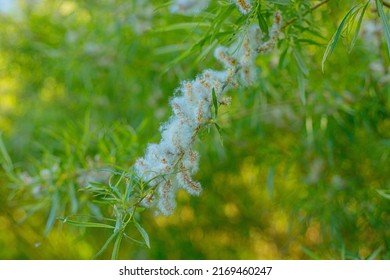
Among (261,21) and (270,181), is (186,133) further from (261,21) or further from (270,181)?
(270,181)

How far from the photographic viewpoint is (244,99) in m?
1.64

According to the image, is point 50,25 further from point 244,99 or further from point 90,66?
point 244,99

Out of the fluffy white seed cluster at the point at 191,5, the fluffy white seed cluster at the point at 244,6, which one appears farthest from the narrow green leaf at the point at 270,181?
the fluffy white seed cluster at the point at 244,6

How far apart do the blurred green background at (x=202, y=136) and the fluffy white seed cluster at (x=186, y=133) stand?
6cm

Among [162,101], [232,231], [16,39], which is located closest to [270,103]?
[162,101]

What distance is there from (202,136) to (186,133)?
5 centimetres

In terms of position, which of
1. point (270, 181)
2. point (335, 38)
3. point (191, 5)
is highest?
point (191, 5)

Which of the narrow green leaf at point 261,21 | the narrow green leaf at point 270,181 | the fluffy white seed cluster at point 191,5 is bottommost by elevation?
the narrow green leaf at point 270,181

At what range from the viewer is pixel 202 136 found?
89 cm

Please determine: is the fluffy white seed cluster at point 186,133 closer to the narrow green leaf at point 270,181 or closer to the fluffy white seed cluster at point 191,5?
the fluffy white seed cluster at point 191,5

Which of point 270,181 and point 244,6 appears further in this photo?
point 270,181

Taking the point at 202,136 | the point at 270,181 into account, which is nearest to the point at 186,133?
the point at 202,136

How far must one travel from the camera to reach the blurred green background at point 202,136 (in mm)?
1453

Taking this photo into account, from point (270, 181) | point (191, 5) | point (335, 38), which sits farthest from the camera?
point (270, 181)
